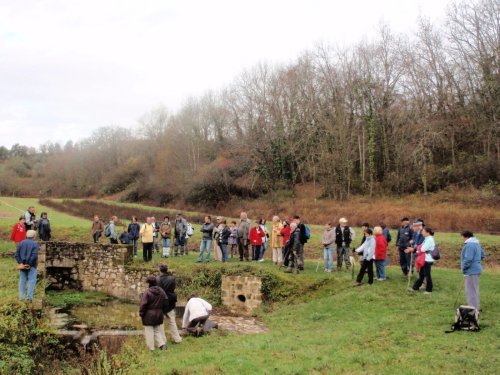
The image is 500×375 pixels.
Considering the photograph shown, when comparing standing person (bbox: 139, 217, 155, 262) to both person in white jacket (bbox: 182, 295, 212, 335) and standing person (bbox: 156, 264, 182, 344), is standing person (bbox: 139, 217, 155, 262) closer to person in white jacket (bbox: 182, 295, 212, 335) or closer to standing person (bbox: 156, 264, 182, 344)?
person in white jacket (bbox: 182, 295, 212, 335)

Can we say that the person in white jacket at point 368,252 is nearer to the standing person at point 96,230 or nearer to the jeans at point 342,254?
the jeans at point 342,254

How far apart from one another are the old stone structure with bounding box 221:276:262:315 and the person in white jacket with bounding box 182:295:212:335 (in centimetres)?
367

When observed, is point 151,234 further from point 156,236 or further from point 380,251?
point 380,251

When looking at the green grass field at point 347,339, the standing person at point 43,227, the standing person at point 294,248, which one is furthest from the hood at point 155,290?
the standing person at point 43,227

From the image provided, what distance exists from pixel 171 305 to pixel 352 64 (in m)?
34.6

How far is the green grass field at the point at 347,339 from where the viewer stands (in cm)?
774

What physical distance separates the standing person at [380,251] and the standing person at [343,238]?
157cm

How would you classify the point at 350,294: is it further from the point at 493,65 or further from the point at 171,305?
the point at 493,65

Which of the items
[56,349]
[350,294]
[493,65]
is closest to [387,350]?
[350,294]

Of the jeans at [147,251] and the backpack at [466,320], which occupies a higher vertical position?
the jeans at [147,251]

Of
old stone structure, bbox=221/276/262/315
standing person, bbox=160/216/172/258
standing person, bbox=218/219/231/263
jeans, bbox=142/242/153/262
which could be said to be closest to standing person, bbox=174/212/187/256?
standing person, bbox=160/216/172/258

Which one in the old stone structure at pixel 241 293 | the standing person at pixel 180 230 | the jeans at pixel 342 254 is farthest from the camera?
the standing person at pixel 180 230

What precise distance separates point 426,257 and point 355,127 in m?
28.6

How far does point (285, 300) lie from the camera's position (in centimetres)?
1445
